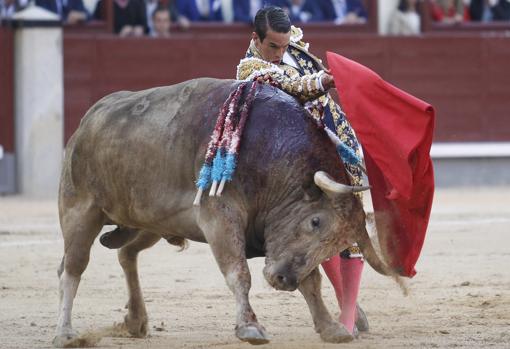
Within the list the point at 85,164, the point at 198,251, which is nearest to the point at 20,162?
the point at 198,251

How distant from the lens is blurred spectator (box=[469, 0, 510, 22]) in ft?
41.7

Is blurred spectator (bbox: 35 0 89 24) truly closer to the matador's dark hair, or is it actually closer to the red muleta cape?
the matador's dark hair

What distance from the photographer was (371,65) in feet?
38.7

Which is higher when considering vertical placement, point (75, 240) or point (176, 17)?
point (75, 240)

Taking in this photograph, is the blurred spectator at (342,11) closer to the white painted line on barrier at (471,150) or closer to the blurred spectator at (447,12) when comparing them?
the blurred spectator at (447,12)

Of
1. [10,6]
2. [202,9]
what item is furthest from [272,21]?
[202,9]

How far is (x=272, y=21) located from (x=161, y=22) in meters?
7.06

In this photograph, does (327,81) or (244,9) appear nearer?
(327,81)

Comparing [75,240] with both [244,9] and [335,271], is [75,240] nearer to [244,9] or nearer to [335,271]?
[335,271]

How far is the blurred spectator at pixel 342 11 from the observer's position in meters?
12.2

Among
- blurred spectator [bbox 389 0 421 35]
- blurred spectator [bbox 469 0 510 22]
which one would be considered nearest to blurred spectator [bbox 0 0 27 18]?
blurred spectator [bbox 389 0 421 35]

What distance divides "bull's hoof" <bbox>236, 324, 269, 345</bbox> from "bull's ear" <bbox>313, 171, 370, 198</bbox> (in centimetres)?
47

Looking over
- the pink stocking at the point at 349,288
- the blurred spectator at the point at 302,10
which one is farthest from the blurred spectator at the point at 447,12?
the pink stocking at the point at 349,288

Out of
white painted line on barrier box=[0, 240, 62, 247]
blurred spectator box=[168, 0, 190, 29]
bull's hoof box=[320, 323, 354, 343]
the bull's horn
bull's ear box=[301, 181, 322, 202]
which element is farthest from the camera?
blurred spectator box=[168, 0, 190, 29]
